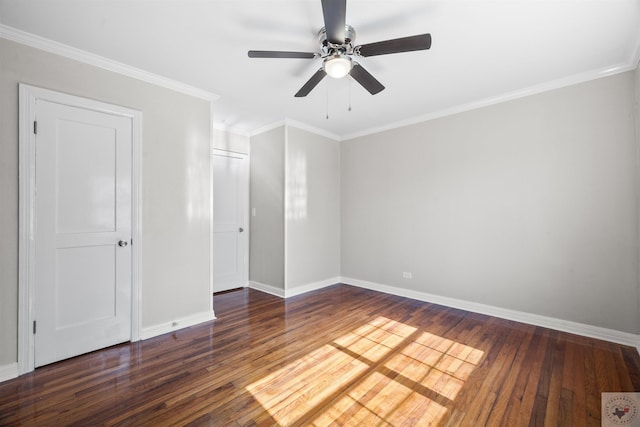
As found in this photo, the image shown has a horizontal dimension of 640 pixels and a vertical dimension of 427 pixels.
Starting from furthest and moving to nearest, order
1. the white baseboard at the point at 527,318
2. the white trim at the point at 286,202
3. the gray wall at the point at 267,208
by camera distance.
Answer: the gray wall at the point at 267,208, the white trim at the point at 286,202, the white baseboard at the point at 527,318

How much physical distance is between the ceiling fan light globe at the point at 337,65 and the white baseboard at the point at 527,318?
3248 millimetres

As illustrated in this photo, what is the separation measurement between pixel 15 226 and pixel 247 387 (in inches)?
87.1

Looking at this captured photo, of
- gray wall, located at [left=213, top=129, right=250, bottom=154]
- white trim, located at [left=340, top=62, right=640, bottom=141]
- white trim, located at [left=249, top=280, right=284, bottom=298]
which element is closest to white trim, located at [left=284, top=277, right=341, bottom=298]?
white trim, located at [left=249, top=280, right=284, bottom=298]

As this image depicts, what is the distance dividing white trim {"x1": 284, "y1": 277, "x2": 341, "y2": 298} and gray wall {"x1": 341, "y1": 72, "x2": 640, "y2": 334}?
0.78 metres

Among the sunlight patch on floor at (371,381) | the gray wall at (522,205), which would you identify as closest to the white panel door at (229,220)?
the gray wall at (522,205)

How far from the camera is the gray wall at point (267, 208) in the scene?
14.5 ft

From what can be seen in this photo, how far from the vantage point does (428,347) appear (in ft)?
8.89

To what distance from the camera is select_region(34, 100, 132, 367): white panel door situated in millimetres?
2352

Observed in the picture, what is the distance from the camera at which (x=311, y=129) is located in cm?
469

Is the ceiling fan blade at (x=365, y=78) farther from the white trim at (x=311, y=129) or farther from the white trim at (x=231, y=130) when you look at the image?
the white trim at (x=231, y=130)

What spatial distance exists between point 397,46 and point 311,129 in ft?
9.30

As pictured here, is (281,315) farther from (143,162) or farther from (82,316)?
(143,162)

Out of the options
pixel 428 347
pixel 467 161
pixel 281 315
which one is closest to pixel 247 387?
pixel 281 315

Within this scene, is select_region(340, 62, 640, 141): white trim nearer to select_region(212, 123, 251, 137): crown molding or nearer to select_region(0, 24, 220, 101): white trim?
select_region(212, 123, 251, 137): crown molding
